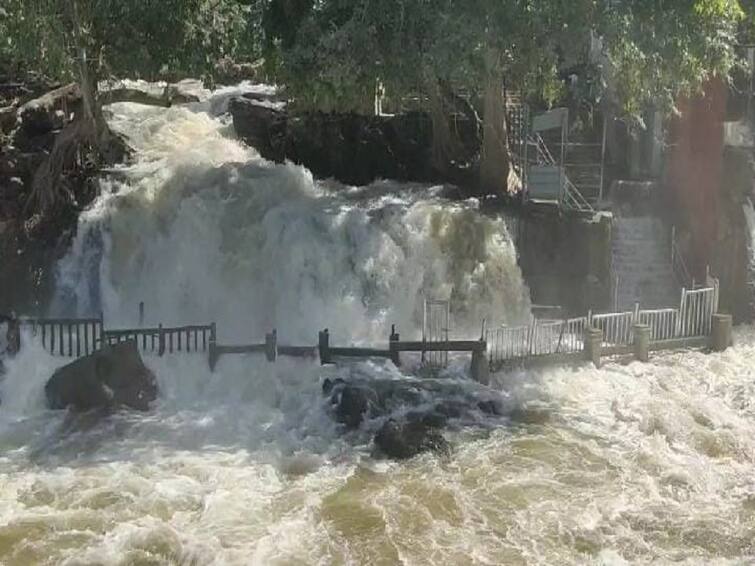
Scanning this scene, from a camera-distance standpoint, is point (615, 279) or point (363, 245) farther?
point (615, 279)

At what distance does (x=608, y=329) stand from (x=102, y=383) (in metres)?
9.81

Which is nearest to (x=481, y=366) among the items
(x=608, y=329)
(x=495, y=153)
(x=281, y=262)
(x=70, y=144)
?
(x=608, y=329)

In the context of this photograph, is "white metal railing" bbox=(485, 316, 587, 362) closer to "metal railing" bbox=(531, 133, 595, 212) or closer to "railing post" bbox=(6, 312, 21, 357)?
"metal railing" bbox=(531, 133, 595, 212)

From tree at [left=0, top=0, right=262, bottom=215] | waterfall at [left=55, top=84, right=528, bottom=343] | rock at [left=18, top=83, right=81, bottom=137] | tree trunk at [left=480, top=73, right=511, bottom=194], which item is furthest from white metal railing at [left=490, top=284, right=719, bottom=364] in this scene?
rock at [left=18, top=83, right=81, bottom=137]

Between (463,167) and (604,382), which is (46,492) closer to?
(604,382)

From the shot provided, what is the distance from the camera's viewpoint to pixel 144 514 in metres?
11.4

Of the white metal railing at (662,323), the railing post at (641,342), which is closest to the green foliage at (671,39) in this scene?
the white metal railing at (662,323)

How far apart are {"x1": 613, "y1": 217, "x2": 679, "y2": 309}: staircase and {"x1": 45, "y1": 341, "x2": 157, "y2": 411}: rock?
10959 millimetres

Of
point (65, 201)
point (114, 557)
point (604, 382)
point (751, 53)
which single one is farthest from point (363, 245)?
point (751, 53)

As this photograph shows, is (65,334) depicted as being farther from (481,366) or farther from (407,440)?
(481,366)

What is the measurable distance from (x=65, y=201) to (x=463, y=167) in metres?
10.5

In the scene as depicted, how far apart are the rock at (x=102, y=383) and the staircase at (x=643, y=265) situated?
36.0ft

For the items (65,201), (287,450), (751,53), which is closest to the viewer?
(287,450)

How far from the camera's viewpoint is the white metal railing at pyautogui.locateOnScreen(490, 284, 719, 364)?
16734mm
